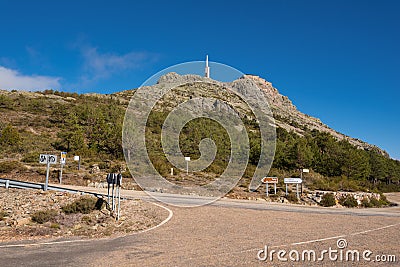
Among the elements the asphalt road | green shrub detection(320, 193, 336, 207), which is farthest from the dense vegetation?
the asphalt road

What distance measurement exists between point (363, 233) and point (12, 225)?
1295 cm

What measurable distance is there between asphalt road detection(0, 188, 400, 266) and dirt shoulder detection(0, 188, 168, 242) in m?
1.15

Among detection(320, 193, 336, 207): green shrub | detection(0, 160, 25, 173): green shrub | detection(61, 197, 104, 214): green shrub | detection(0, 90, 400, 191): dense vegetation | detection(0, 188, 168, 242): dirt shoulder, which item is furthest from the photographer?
detection(0, 90, 400, 191): dense vegetation

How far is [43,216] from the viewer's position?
13.2 metres

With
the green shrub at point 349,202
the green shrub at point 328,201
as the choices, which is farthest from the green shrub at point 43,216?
the green shrub at point 349,202

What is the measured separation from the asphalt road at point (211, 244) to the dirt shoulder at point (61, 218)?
45.3 inches

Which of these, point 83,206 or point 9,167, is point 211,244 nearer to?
point 83,206

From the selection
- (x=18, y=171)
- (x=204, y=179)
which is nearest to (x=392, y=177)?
(x=204, y=179)

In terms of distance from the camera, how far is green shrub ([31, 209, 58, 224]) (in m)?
13.0

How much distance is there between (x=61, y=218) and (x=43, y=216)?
2.60 feet

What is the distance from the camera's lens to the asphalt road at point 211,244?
753 cm

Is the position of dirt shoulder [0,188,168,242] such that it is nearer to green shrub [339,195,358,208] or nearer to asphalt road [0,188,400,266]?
asphalt road [0,188,400,266]

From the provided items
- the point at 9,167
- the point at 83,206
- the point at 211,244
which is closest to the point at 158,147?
the point at 9,167

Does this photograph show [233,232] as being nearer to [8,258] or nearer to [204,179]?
[8,258]
